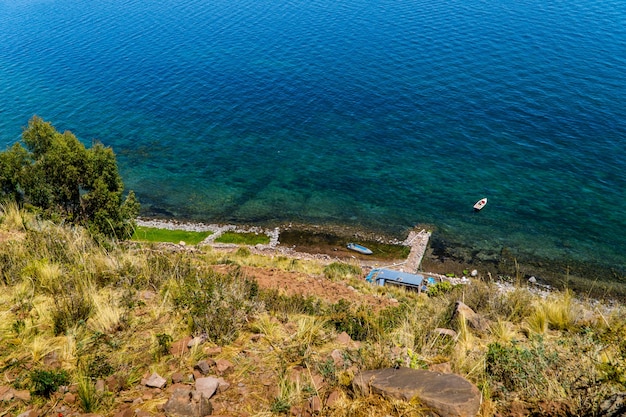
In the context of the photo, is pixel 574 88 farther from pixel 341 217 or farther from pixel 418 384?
pixel 418 384

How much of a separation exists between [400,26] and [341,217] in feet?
173

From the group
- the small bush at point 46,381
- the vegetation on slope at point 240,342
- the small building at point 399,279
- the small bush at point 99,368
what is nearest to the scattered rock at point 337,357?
the vegetation on slope at point 240,342

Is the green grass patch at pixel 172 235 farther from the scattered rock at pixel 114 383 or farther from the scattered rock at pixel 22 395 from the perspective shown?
the scattered rock at pixel 22 395

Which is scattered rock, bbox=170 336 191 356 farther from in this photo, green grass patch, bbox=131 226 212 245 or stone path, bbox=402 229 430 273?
green grass patch, bbox=131 226 212 245

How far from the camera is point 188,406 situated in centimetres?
652

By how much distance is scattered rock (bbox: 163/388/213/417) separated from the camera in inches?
254

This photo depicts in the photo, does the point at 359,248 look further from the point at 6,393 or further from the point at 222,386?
the point at 6,393

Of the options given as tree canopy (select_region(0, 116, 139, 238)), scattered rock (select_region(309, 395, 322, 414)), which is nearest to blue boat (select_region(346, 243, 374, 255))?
tree canopy (select_region(0, 116, 139, 238))

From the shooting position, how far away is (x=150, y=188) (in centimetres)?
5016

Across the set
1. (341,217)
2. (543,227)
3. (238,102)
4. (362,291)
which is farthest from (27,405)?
(238,102)

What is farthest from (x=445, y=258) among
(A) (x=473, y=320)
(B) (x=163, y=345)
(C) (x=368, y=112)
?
(B) (x=163, y=345)

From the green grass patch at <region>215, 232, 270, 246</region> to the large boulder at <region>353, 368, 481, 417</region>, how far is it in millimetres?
34080

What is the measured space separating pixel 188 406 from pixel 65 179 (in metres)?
30.0

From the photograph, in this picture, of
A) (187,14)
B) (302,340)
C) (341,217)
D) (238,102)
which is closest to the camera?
(302,340)
